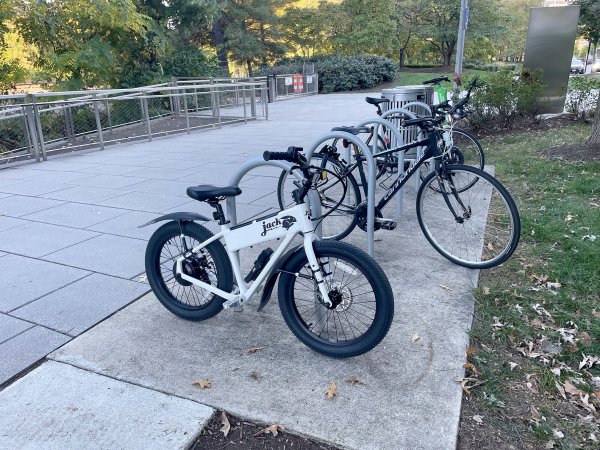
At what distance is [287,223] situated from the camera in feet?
8.95

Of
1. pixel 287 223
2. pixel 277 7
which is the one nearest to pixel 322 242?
pixel 287 223

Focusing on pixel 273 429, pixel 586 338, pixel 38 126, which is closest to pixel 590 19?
pixel 586 338

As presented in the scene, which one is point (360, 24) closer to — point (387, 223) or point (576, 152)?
point (576, 152)

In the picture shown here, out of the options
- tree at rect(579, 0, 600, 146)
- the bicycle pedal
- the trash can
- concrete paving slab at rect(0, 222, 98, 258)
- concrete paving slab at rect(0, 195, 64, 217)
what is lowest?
concrete paving slab at rect(0, 195, 64, 217)

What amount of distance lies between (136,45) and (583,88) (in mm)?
13139

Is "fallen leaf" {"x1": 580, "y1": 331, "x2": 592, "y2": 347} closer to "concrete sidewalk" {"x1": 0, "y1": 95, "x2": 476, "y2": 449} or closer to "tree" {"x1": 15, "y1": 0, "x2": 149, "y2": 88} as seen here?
"concrete sidewalk" {"x1": 0, "y1": 95, "x2": 476, "y2": 449}

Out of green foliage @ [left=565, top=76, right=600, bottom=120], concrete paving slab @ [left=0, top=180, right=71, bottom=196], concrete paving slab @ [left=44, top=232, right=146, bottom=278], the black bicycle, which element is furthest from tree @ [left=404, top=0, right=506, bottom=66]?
concrete paving slab @ [left=44, top=232, right=146, bottom=278]

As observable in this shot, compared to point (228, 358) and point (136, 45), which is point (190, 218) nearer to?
point (228, 358)

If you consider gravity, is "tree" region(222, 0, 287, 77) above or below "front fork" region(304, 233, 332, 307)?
above

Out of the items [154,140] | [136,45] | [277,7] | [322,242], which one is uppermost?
[277,7]

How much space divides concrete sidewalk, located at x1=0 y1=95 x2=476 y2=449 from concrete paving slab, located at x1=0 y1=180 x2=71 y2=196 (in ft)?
10.9

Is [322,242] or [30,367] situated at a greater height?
[322,242]

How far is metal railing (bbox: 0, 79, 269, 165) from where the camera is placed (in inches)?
356

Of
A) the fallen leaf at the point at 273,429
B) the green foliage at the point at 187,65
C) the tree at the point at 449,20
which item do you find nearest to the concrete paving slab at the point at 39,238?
the fallen leaf at the point at 273,429
